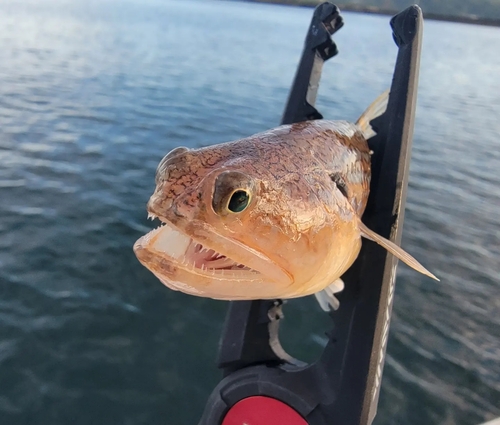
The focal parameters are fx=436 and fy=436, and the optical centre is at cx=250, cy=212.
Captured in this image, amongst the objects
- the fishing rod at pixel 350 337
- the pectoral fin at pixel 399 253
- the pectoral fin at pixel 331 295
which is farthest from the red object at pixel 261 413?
the pectoral fin at pixel 399 253

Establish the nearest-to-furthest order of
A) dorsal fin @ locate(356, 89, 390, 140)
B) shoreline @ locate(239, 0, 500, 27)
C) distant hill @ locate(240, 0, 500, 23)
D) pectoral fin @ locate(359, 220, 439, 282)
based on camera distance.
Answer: pectoral fin @ locate(359, 220, 439, 282), dorsal fin @ locate(356, 89, 390, 140), shoreline @ locate(239, 0, 500, 27), distant hill @ locate(240, 0, 500, 23)

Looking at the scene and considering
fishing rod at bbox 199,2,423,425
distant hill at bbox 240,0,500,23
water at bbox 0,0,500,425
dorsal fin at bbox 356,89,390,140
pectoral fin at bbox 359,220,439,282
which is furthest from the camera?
distant hill at bbox 240,0,500,23

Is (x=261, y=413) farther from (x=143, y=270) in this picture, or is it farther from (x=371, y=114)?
(x=143, y=270)

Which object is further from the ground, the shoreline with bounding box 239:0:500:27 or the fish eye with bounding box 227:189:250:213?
the shoreline with bounding box 239:0:500:27

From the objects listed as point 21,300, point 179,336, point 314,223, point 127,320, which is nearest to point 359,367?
point 314,223

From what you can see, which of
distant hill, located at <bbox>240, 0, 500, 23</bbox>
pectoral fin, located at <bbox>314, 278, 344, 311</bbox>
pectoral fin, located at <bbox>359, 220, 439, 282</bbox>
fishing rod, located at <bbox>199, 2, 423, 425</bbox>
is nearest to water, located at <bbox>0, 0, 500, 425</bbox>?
fishing rod, located at <bbox>199, 2, 423, 425</bbox>

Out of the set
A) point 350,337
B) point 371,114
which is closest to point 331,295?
point 350,337

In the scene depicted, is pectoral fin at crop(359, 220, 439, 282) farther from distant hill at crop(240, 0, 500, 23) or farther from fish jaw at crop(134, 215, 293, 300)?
distant hill at crop(240, 0, 500, 23)
